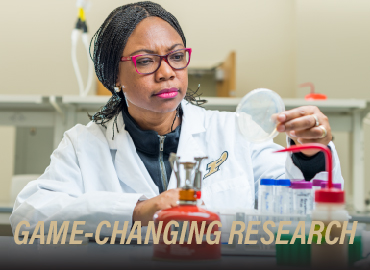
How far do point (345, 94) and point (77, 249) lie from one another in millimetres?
3117

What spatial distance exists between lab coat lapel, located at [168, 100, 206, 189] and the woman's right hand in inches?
11.7

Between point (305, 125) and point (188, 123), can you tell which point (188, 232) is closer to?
point (305, 125)

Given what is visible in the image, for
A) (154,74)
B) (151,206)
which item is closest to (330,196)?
(151,206)

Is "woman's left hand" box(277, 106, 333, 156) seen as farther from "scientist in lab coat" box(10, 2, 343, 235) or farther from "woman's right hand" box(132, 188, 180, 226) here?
"woman's right hand" box(132, 188, 180, 226)

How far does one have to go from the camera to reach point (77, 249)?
25.8 inches

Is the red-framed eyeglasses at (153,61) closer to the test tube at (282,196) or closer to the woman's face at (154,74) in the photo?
the woman's face at (154,74)

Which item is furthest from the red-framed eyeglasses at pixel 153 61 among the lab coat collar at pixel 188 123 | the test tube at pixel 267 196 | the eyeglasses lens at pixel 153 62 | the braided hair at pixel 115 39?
the test tube at pixel 267 196

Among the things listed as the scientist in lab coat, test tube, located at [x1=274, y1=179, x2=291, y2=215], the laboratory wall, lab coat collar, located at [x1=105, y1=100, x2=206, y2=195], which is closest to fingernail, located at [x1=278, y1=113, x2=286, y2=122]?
test tube, located at [x1=274, y1=179, x2=291, y2=215]

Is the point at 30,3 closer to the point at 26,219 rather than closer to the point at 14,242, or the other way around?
the point at 26,219

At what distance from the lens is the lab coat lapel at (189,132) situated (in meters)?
1.22

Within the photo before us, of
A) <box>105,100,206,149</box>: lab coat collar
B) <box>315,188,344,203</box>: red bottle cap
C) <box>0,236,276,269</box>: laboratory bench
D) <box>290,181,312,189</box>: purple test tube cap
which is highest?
<box>105,100,206,149</box>: lab coat collar

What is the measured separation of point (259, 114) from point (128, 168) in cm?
56

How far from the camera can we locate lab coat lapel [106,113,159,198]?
1.18 metres

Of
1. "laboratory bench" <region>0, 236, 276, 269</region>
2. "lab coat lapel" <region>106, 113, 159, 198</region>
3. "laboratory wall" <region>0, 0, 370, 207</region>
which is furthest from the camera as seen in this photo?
"laboratory wall" <region>0, 0, 370, 207</region>
